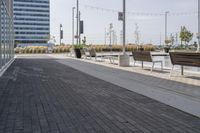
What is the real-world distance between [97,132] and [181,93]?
15.3 ft

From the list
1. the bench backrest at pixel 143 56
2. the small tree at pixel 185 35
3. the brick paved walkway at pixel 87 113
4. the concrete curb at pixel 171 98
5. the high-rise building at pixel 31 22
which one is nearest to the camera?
the brick paved walkway at pixel 87 113

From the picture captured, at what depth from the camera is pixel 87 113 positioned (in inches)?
279

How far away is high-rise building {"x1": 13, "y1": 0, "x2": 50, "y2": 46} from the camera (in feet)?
426

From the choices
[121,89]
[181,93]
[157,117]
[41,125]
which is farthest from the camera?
[121,89]

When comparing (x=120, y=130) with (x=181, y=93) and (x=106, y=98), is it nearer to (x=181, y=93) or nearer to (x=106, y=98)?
(x=106, y=98)

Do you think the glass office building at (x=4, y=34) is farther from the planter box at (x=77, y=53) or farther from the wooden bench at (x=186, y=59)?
the planter box at (x=77, y=53)

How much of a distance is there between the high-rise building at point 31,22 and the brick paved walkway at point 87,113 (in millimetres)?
120343

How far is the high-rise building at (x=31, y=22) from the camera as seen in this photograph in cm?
12975

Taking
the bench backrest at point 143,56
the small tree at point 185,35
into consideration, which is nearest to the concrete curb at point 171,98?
the bench backrest at point 143,56

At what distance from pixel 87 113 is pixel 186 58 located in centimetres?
694

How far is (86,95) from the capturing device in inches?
371

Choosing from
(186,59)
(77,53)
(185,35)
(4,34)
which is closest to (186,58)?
(186,59)

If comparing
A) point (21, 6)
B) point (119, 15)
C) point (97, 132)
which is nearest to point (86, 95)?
point (97, 132)

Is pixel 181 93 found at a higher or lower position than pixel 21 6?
lower
